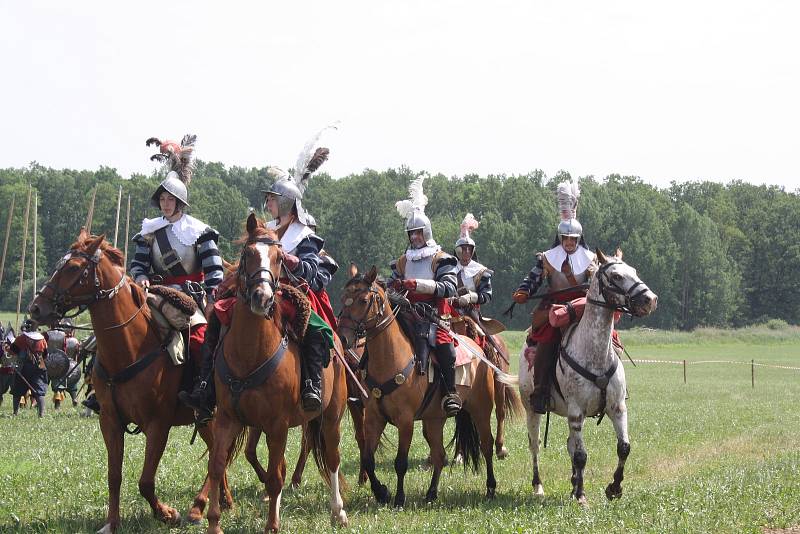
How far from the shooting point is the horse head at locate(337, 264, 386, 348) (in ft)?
34.8

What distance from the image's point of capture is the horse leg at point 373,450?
10.8m

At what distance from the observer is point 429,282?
1159cm

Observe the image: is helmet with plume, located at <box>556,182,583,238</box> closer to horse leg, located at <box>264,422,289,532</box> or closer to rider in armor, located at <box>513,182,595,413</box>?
rider in armor, located at <box>513,182,595,413</box>

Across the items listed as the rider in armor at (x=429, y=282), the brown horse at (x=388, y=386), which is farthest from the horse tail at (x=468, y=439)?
the rider in armor at (x=429, y=282)

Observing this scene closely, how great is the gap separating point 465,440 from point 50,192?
90928mm

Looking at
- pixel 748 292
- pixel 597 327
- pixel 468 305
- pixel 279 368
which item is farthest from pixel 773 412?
pixel 748 292

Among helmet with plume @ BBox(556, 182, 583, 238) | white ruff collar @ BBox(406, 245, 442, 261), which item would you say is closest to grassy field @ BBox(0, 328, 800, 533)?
white ruff collar @ BBox(406, 245, 442, 261)

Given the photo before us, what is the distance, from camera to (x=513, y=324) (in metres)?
94.8

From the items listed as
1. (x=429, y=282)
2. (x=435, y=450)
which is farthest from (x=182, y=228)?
(x=435, y=450)

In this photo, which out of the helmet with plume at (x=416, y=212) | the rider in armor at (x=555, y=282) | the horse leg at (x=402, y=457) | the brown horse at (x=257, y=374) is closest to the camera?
the brown horse at (x=257, y=374)

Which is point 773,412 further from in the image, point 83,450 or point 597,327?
point 83,450

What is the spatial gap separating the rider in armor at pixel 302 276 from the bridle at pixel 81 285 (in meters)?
1.04

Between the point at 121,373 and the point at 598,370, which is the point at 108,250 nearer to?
the point at 121,373

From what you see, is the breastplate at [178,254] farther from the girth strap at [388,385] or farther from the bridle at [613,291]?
the bridle at [613,291]
